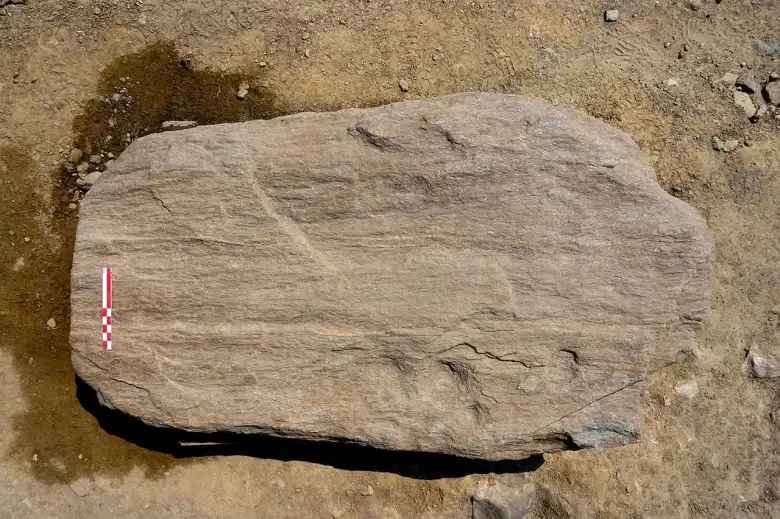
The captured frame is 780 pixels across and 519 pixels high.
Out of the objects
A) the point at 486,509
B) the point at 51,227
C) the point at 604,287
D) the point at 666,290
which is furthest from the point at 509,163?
the point at 51,227

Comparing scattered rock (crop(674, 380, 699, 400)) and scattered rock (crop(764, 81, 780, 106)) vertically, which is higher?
scattered rock (crop(764, 81, 780, 106))

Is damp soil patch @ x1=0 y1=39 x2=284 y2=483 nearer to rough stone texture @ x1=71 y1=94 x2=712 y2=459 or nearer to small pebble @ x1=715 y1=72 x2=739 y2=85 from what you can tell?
rough stone texture @ x1=71 y1=94 x2=712 y2=459

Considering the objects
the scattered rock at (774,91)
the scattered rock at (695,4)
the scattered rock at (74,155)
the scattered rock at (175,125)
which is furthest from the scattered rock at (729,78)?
the scattered rock at (74,155)

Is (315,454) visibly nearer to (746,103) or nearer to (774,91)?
(746,103)

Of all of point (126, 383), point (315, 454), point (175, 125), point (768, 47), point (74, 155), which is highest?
point (768, 47)

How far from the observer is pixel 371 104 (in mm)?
4371

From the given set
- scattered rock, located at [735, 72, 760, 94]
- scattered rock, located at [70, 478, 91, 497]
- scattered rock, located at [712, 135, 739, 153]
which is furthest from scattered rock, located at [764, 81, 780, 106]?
scattered rock, located at [70, 478, 91, 497]

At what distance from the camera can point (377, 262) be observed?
336 centimetres

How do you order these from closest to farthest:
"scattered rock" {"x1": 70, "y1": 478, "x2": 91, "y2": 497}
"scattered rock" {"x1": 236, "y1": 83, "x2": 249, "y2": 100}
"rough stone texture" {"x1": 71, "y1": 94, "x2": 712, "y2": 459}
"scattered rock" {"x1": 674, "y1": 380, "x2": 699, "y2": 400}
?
1. "rough stone texture" {"x1": 71, "y1": 94, "x2": 712, "y2": 459}
2. "scattered rock" {"x1": 70, "y1": 478, "x2": 91, "y2": 497}
3. "scattered rock" {"x1": 674, "y1": 380, "x2": 699, "y2": 400}
4. "scattered rock" {"x1": 236, "y1": 83, "x2": 249, "y2": 100}

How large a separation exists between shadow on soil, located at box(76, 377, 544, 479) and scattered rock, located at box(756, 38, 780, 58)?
131 inches

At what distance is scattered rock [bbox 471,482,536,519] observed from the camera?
4109 millimetres

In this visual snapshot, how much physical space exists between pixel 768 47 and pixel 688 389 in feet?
8.32

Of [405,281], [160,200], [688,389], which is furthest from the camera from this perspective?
[688,389]

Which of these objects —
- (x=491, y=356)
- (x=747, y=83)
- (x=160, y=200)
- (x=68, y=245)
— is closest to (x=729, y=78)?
(x=747, y=83)
